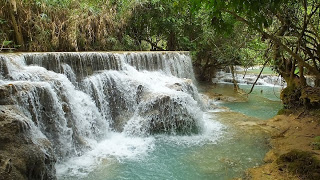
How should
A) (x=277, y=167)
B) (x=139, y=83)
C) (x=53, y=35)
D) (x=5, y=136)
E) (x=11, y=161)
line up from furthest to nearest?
(x=53, y=35) → (x=139, y=83) → (x=277, y=167) → (x=5, y=136) → (x=11, y=161)

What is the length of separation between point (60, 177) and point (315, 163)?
13.7 ft

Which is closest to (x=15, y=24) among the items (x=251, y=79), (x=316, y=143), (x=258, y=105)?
(x=316, y=143)

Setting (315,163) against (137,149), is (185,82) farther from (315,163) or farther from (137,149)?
(315,163)

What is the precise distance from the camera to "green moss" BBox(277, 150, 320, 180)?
3904 millimetres

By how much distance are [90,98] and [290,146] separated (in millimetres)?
4861

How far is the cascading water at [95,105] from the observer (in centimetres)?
507

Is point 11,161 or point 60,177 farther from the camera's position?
point 60,177

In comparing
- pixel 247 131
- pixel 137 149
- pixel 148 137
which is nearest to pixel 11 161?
pixel 137 149

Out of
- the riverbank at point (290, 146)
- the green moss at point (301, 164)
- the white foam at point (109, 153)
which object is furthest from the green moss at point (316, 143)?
the white foam at point (109, 153)

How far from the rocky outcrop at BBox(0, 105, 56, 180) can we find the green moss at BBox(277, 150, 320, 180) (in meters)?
3.80

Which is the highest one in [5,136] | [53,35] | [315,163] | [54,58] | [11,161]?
[53,35]

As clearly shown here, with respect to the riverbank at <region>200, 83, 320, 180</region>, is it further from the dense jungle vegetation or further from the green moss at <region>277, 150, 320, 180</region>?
the dense jungle vegetation

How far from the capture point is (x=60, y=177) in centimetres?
443

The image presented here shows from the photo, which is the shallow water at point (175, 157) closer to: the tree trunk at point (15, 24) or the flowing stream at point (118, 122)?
the flowing stream at point (118, 122)
